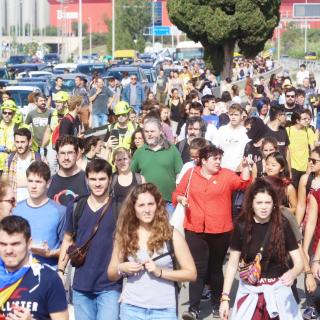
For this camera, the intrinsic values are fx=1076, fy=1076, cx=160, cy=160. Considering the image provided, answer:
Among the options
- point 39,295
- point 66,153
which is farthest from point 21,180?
point 39,295

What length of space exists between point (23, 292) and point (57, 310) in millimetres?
193

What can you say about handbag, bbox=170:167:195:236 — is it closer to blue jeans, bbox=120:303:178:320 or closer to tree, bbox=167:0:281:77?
blue jeans, bbox=120:303:178:320

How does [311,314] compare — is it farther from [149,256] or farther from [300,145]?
[300,145]

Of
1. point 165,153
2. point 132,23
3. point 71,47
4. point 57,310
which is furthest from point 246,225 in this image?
point 71,47

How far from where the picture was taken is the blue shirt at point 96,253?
7066 millimetres

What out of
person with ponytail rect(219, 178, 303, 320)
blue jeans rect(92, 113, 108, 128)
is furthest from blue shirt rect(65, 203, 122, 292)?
blue jeans rect(92, 113, 108, 128)

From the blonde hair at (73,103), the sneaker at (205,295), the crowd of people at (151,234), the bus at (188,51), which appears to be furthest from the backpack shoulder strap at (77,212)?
the bus at (188,51)

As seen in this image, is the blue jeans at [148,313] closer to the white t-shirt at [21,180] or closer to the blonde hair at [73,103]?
the white t-shirt at [21,180]

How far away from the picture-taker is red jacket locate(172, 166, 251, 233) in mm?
9289

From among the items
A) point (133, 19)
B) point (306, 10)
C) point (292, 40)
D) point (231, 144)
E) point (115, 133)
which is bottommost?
point (231, 144)

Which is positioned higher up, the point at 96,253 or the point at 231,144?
the point at 231,144

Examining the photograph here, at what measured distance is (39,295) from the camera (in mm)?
5168

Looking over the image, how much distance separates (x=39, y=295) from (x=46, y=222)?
229 centimetres

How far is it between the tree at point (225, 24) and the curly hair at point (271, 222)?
29.6 meters
